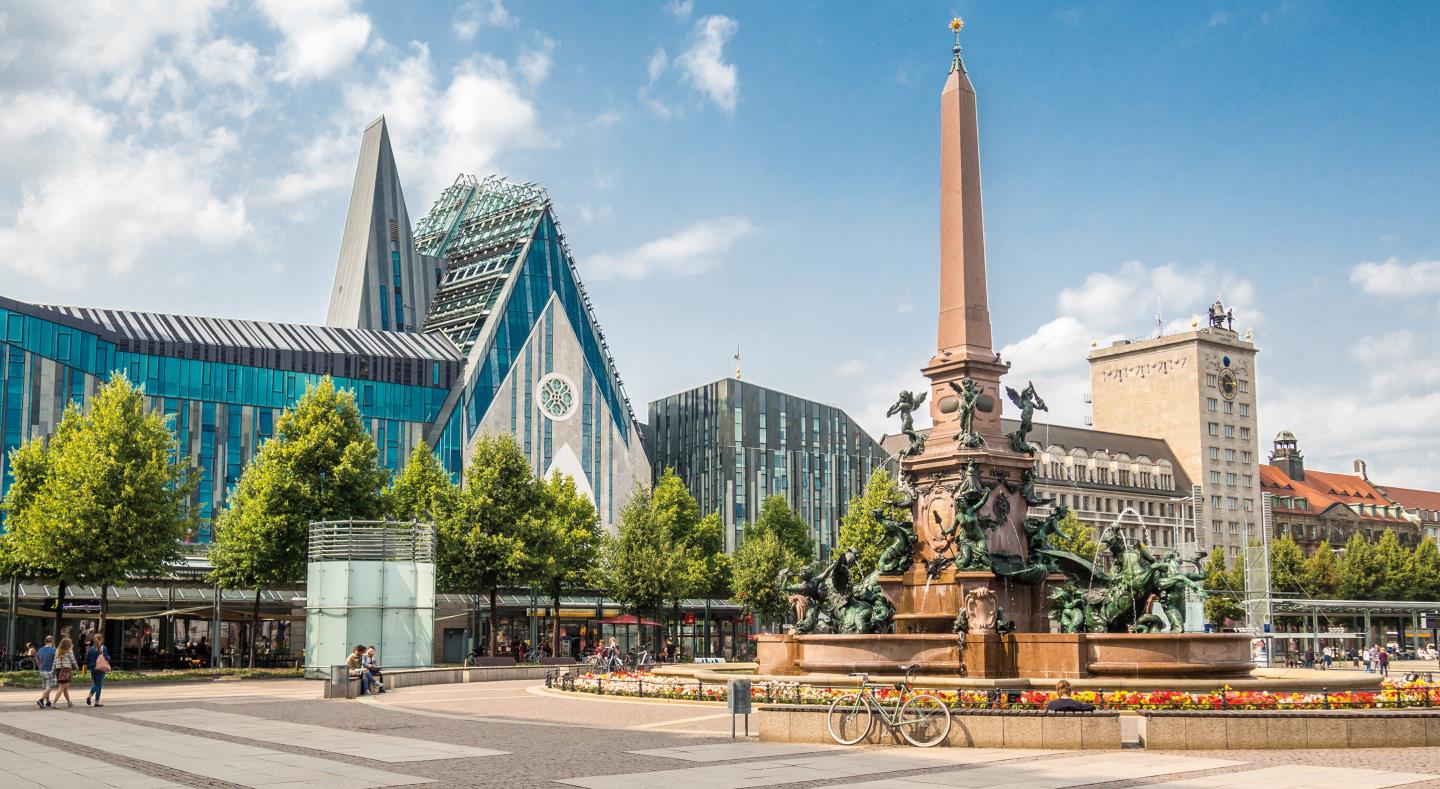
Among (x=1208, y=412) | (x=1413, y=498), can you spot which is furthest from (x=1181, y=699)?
(x=1413, y=498)

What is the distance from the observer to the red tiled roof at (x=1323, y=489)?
13450 cm

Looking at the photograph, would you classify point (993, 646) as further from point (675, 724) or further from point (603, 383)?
point (603, 383)

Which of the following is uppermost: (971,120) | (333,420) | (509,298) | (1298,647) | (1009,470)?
(509,298)

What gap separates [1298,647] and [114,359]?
84.8m

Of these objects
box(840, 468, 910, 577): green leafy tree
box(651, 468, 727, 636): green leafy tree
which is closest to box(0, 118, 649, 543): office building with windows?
box(651, 468, 727, 636): green leafy tree

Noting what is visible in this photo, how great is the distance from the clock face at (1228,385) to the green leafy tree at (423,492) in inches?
3560

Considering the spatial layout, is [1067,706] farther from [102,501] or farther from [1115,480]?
[1115,480]

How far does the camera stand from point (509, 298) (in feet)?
340

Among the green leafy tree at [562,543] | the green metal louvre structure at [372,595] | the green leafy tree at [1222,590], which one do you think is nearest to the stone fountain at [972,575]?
the green metal louvre structure at [372,595]

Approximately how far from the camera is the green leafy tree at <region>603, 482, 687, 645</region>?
221ft

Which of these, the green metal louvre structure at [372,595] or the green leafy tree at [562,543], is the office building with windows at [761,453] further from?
the green metal louvre structure at [372,595]

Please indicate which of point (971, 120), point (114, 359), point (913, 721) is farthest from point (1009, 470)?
point (114, 359)

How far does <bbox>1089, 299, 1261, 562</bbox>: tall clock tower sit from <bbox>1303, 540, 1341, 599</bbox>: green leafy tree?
21.9 metres

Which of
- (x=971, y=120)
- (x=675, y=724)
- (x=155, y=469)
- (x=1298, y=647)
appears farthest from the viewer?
(x=1298, y=647)
